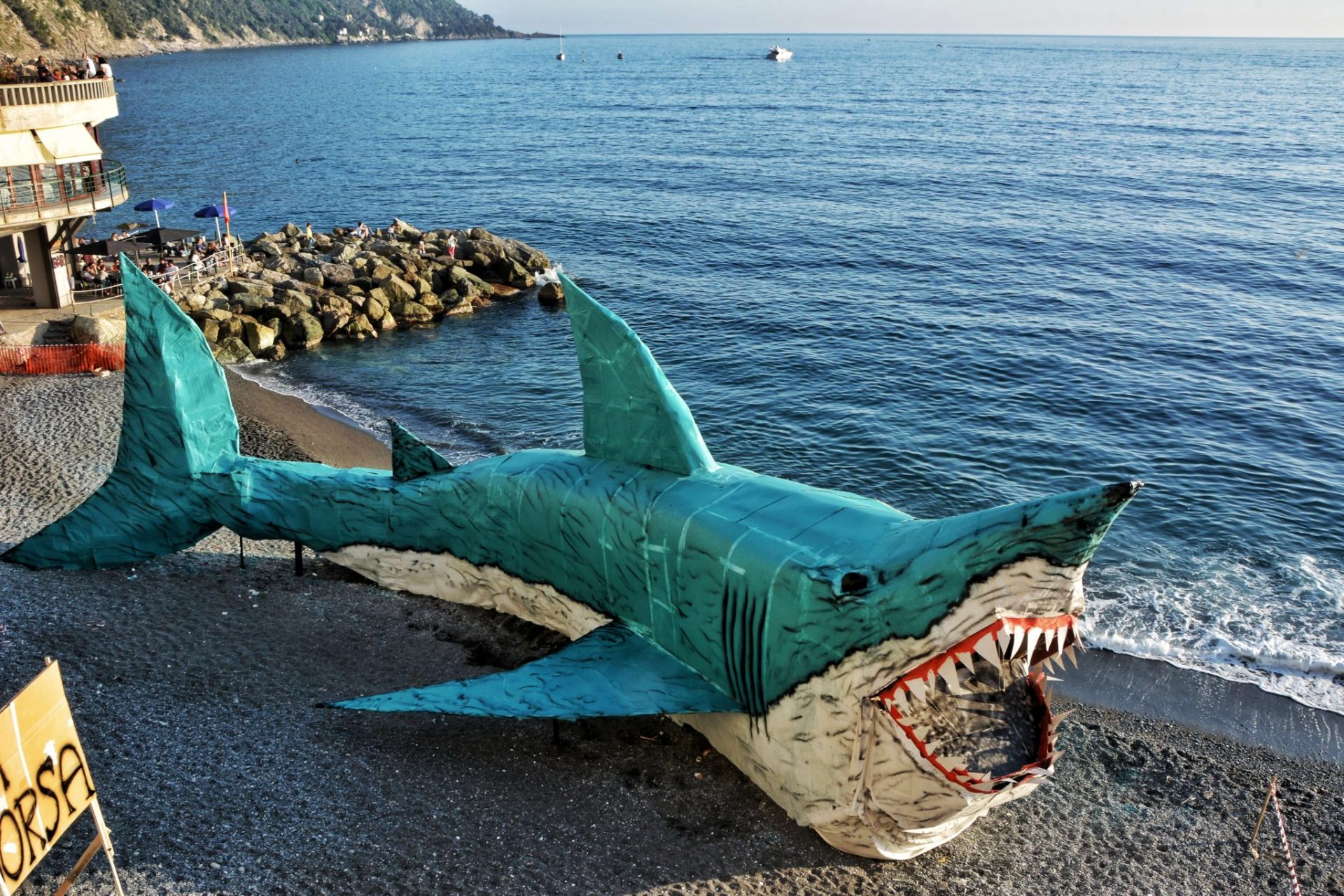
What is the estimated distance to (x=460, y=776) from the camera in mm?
12602

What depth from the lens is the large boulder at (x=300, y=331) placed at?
34.9 m

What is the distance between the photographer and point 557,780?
12.7 m

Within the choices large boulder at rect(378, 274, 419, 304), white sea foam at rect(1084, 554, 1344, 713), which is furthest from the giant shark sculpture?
large boulder at rect(378, 274, 419, 304)

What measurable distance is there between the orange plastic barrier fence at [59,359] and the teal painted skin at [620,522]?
12239 millimetres

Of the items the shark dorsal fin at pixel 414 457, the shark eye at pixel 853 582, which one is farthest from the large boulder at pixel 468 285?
the shark eye at pixel 853 582

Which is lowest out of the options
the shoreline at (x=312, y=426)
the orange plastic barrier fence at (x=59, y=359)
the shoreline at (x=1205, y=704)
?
the shoreline at (x=1205, y=704)

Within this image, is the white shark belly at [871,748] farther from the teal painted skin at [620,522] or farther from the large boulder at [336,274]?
the large boulder at [336,274]

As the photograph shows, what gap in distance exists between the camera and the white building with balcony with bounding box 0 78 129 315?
2730cm

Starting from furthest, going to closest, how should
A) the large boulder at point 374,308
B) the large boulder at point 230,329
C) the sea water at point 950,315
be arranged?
the large boulder at point 374,308
the large boulder at point 230,329
the sea water at point 950,315

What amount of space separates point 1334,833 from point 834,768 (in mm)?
8261

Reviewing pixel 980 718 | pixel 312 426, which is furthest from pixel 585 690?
pixel 312 426

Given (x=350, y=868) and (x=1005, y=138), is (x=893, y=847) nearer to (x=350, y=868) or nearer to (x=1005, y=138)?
(x=350, y=868)

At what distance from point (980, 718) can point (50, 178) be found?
98.2 feet

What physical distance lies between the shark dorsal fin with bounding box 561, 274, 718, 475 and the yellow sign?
619cm
